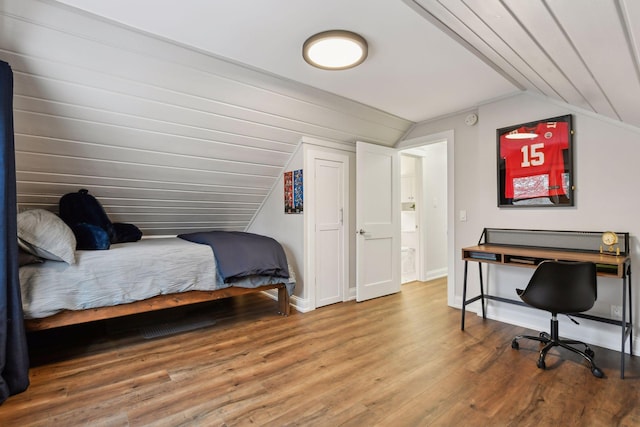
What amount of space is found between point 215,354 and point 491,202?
290 centimetres

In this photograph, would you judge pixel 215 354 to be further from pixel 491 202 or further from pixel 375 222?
pixel 491 202

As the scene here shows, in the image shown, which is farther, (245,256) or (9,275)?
(245,256)

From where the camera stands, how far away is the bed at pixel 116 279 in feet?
6.86

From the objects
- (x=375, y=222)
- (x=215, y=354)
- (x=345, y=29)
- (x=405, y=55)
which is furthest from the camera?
(x=375, y=222)

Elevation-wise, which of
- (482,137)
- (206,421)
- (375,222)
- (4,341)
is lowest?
(206,421)

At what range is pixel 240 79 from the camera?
2527 mm

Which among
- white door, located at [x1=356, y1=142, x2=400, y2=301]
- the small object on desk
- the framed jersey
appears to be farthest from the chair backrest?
white door, located at [x1=356, y1=142, x2=400, y2=301]

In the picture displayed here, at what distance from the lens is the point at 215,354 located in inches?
94.8

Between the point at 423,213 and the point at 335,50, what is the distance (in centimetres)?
333

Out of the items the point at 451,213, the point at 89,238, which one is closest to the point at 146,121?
the point at 89,238

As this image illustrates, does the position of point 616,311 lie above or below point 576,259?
below

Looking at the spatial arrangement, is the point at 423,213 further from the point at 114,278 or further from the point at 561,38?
the point at 114,278

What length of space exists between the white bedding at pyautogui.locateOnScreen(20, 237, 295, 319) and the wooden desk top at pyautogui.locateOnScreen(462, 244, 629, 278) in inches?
89.0

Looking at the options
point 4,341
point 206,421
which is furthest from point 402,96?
point 4,341
